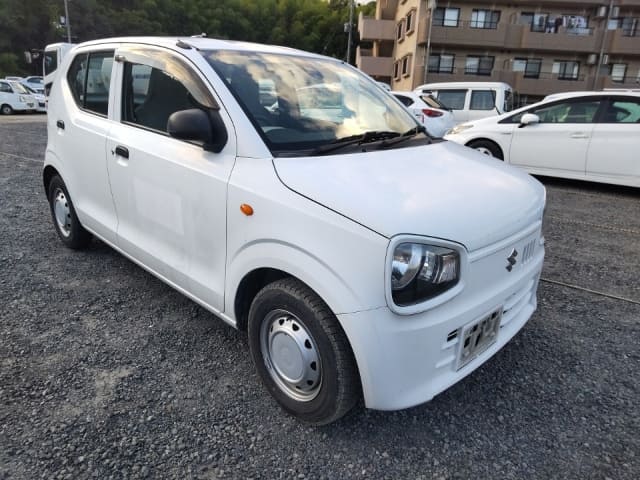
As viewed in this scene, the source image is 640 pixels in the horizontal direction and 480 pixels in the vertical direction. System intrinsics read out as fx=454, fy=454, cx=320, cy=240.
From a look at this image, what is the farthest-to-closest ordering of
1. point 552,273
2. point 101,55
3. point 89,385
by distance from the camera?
point 552,273 < point 101,55 < point 89,385

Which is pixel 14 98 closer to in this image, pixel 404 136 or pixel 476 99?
pixel 476 99

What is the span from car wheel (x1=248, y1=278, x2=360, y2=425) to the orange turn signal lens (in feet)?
1.10

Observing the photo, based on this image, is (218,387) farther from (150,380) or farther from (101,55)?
(101,55)

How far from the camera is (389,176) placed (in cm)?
203

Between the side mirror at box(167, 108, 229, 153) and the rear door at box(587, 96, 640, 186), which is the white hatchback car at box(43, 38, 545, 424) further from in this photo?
the rear door at box(587, 96, 640, 186)

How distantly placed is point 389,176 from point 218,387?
136cm

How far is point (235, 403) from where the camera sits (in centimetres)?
221

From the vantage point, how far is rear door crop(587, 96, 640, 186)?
6.27 metres

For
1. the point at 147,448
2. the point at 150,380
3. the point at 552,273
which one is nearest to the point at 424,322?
the point at 147,448

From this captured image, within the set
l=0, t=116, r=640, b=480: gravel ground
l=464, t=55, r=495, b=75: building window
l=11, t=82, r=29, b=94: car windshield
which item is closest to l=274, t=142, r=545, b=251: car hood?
l=0, t=116, r=640, b=480: gravel ground

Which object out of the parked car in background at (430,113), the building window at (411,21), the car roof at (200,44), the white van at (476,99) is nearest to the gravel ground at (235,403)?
the car roof at (200,44)

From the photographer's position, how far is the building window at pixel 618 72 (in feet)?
88.1

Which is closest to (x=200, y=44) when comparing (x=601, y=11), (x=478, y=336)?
(x=478, y=336)

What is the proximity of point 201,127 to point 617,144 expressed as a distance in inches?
252
